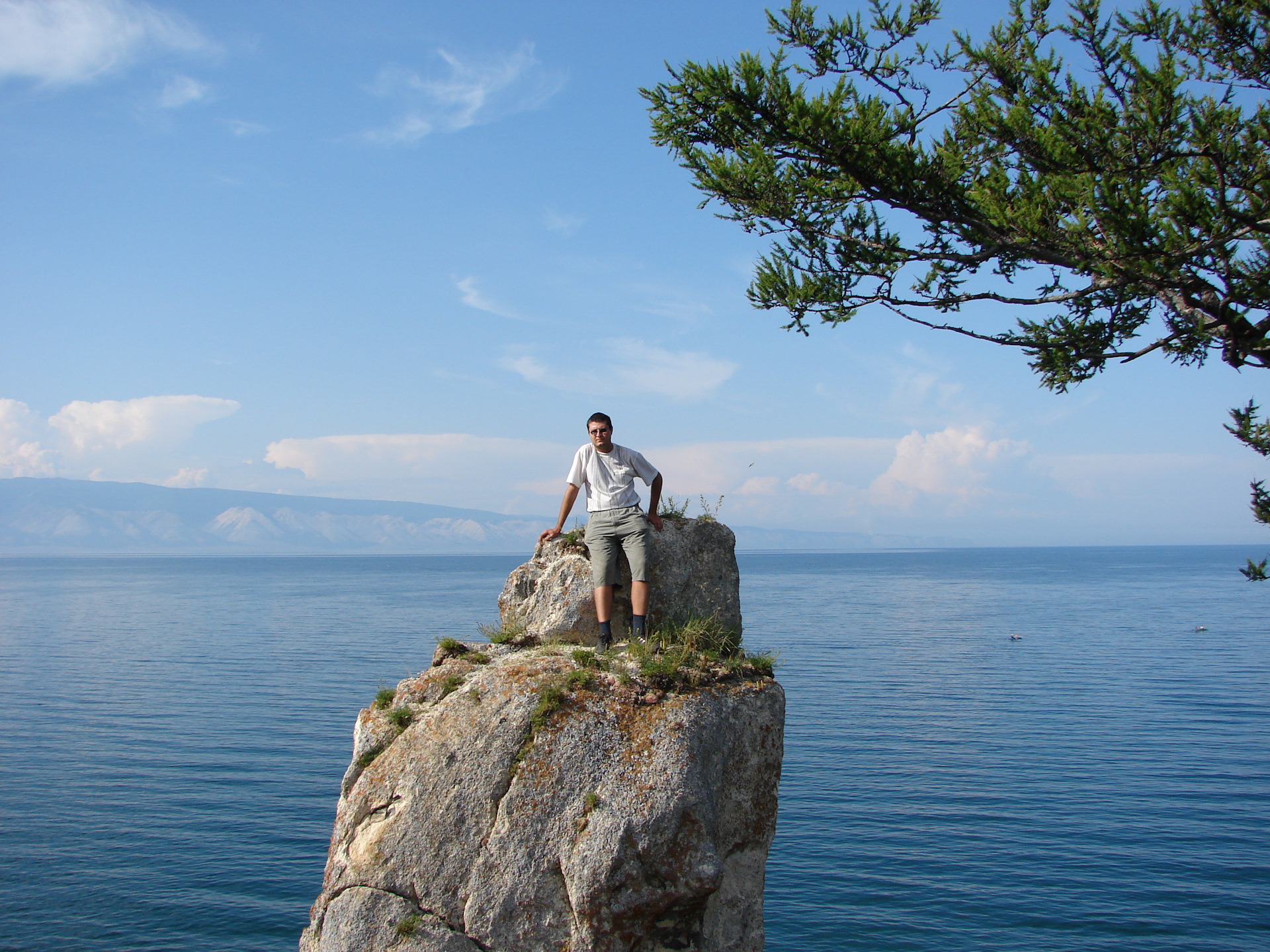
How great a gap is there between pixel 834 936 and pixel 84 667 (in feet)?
163

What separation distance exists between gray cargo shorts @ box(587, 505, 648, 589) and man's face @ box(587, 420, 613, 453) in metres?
0.81

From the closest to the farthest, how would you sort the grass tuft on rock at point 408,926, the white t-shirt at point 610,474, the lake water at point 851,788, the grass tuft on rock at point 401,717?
the grass tuft on rock at point 408,926, the grass tuft on rock at point 401,717, the white t-shirt at point 610,474, the lake water at point 851,788

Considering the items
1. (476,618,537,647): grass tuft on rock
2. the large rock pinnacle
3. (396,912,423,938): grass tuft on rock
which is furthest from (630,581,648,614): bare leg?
(396,912,423,938): grass tuft on rock

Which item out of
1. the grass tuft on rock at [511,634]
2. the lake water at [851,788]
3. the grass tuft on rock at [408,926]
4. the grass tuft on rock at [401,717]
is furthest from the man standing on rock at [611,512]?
the lake water at [851,788]

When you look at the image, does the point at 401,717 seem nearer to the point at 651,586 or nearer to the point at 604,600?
the point at 604,600

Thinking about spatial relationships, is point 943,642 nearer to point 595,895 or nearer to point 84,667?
point 84,667

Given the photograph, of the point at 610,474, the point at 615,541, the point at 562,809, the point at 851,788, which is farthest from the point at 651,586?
the point at 851,788

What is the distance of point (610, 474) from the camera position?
452 inches

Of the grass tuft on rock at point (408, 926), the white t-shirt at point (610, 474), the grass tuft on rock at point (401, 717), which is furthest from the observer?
the white t-shirt at point (610, 474)

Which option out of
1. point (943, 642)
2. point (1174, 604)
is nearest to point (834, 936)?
point (943, 642)

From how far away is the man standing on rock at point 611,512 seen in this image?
11.2m

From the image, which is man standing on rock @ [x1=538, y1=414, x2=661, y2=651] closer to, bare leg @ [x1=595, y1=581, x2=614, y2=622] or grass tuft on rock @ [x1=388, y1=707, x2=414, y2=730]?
bare leg @ [x1=595, y1=581, x2=614, y2=622]

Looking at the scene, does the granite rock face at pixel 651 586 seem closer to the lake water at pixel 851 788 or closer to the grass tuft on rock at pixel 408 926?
the grass tuft on rock at pixel 408 926

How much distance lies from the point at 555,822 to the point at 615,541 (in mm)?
3509
